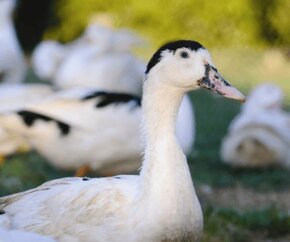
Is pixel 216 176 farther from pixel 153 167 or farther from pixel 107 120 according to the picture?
pixel 153 167

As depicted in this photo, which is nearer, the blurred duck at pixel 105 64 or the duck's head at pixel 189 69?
the duck's head at pixel 189 69

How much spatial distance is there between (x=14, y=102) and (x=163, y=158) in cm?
303

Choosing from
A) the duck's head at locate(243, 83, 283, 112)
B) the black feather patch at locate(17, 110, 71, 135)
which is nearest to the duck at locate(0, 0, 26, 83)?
the duck's head at locate(243, 83, 283, 112)

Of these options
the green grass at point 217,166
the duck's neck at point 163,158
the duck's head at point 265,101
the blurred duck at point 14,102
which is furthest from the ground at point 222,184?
the duck's neck at point 163,158

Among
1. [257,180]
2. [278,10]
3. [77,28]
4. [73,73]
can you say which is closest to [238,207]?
[257,180]

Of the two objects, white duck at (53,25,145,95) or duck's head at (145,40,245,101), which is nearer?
duck's head at (145,40,245,101)

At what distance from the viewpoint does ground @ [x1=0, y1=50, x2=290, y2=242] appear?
15.6 ft

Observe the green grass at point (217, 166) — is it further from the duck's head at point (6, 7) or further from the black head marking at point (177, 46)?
the black head marking at point (177, 46)

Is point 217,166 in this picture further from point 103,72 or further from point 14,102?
point 14,102

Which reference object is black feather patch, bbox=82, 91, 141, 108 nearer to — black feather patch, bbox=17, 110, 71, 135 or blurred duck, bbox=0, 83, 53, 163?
black feather patch, bbox=17, 110, 71, 135

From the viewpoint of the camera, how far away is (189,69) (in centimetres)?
338

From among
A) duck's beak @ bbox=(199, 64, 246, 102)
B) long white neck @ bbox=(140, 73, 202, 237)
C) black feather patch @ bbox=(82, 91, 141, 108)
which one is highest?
duck's beak @ bbox=(199, 64, 246, 102)

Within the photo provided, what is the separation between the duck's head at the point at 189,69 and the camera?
335 centimetres

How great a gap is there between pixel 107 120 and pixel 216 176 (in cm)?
143
